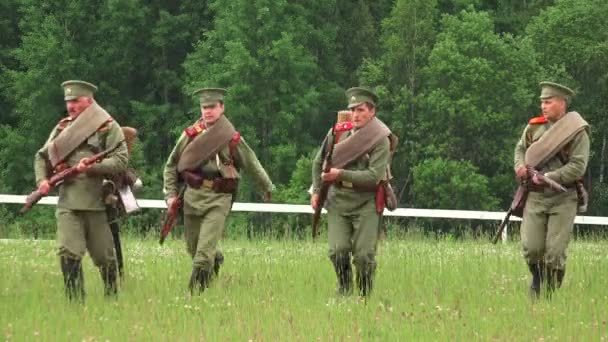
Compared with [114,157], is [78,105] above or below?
above

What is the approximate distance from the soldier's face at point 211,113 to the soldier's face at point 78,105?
3.65 feet

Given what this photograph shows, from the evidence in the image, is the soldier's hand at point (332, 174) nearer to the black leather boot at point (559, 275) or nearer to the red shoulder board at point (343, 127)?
the red shoulder board at point (343, 127)

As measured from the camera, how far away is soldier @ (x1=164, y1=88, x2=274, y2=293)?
1227 cm

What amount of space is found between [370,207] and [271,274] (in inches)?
77.6

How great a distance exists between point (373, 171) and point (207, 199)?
5.09 feet

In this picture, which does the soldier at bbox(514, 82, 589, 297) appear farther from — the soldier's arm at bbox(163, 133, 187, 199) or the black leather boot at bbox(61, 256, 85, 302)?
the black leather boot at bbox(61, 256, 85, 302)

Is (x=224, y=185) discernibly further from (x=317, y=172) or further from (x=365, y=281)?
(x=365, y=281)

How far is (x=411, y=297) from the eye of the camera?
12227 millimetres

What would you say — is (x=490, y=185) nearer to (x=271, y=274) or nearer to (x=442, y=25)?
(x=442, y=25)

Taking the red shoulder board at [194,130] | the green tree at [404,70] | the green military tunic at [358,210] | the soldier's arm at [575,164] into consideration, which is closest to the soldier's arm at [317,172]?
the green military tunic at [358,210]

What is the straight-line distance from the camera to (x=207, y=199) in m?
12.3

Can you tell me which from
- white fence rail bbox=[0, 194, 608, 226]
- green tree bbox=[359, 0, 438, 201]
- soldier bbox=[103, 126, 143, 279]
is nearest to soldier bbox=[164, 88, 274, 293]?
soldier bbox=[103, 126, 143, 279]

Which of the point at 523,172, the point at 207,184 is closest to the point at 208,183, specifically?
the point at 207,184

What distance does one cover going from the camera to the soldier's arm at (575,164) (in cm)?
1207
